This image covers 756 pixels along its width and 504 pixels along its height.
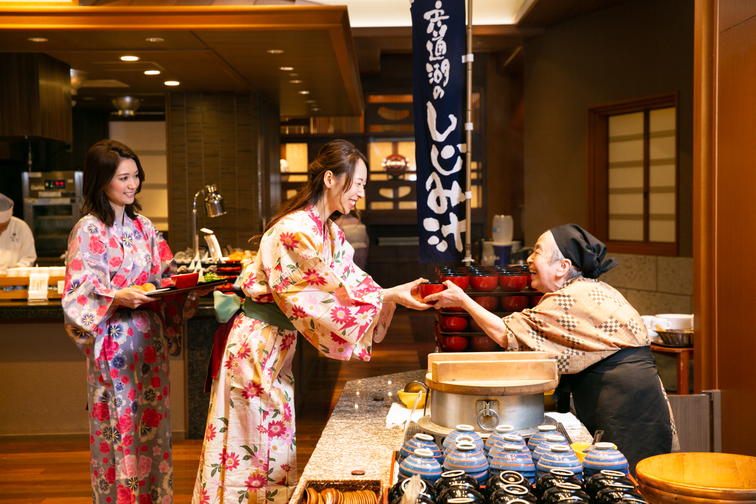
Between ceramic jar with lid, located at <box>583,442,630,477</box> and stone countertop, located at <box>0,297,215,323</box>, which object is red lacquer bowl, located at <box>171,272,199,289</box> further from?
ceramic jar with lid, located at <box>583,442,630,477</box>

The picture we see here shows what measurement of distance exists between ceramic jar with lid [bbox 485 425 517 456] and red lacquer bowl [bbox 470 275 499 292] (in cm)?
81

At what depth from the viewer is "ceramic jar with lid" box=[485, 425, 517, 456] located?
132 cm

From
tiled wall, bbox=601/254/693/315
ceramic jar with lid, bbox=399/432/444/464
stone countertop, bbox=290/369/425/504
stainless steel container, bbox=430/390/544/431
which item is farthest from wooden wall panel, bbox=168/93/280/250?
ceramic jar with lid, bbox=399/432/444/464

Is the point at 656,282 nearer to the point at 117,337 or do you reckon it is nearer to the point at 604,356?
the point at 604,356

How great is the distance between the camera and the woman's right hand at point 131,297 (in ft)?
7.46

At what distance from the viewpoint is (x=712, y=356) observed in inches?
106

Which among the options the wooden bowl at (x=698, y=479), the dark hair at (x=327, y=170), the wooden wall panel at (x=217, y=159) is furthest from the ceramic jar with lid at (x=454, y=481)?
the wooden wall panel at (x=217, y=159)

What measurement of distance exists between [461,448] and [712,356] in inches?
76.0

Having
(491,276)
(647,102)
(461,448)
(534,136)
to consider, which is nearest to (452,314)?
(491,276)

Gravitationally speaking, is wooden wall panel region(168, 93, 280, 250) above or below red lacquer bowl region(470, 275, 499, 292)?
above

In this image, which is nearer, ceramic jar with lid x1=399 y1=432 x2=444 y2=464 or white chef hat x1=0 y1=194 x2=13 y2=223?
ceramic jar with lid x1=399 y1=432 x2=444 y2=464

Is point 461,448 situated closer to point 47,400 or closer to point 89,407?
point 89,407

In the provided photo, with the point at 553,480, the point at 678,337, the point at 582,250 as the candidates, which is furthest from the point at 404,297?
the point at 678,337

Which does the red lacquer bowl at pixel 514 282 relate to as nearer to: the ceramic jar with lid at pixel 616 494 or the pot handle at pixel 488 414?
the pot handle at pixel 488 414
